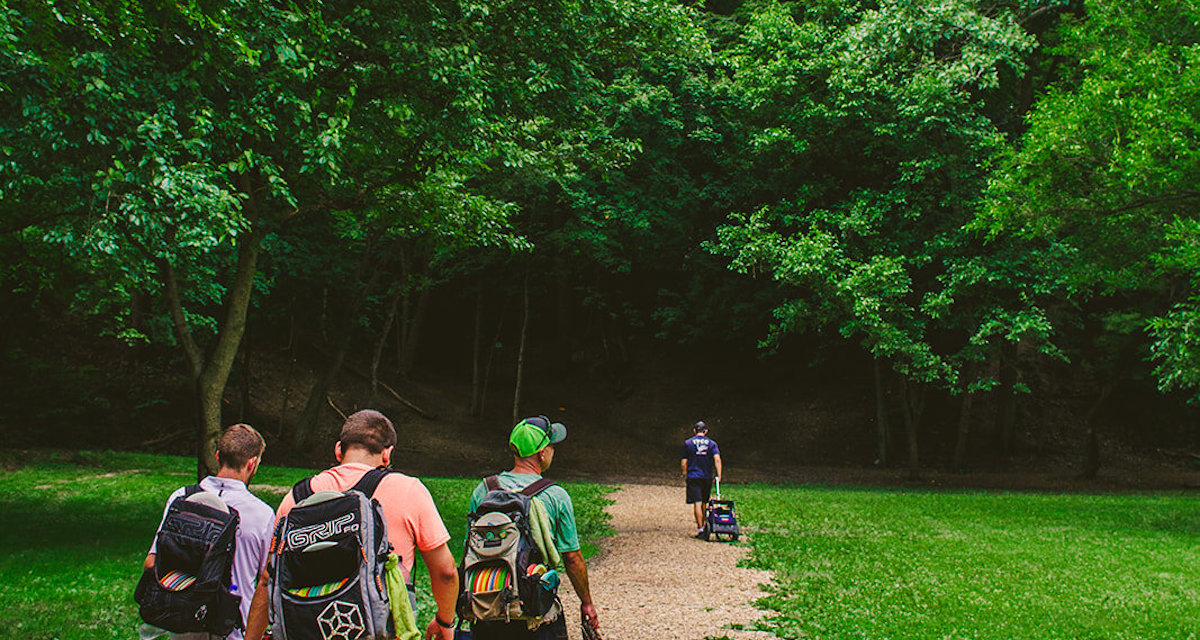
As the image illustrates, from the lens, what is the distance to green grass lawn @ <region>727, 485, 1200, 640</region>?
7.46m

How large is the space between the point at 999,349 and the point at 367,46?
1824 cm

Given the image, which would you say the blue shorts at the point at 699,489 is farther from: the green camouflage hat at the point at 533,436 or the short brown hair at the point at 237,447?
the short brown hair at the point at 237,447

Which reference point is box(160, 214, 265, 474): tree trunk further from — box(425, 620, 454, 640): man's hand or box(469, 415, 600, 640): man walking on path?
box(425, 620, 454, 640): man's hand

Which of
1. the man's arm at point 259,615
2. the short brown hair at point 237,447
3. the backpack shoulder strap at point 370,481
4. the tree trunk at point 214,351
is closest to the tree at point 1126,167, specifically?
the backpack shoulder strap at point 370,481

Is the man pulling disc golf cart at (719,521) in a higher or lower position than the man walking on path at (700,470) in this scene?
lower

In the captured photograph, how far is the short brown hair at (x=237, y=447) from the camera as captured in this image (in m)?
3.80

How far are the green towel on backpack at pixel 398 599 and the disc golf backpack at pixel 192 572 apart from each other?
0.98 metres

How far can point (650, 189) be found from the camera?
79.5 ft

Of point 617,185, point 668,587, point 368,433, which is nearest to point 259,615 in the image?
point 368,433

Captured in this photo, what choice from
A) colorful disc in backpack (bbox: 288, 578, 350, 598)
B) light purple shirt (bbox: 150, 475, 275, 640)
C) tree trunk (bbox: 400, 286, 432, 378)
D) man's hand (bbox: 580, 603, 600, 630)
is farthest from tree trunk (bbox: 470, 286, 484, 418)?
colorful disc in backpack (bbox: 288, 578, 350, 598)

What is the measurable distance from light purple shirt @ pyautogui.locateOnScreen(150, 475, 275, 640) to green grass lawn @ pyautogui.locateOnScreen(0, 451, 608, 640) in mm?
3651

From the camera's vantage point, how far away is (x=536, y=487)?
12.5ft

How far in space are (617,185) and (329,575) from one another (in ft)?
71.2

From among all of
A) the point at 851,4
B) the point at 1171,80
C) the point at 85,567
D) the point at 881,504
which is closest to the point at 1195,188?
the point at 1171,80
